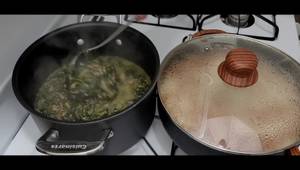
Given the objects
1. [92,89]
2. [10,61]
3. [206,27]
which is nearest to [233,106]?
[92,89]

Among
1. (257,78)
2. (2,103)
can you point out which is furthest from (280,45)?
(2,103)

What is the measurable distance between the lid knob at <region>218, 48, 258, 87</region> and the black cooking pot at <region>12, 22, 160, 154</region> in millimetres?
125

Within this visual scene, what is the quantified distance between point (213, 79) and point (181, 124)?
0.38 ft

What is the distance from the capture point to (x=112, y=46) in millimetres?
773

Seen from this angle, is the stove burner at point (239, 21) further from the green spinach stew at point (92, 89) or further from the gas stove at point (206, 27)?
the green spinach stew at point (92, 89)

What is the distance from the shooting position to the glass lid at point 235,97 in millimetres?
553

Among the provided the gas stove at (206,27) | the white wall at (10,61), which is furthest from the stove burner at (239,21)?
the white wall at (10,61)

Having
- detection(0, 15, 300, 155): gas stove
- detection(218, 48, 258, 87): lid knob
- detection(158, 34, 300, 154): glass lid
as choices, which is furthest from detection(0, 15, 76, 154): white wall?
detection(218, 48, 258, 87): lid knob

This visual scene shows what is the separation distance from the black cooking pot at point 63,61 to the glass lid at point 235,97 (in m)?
0.06

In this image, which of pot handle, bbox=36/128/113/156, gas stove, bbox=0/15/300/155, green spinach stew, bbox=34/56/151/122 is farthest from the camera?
gas stove, bbox=0/15/300/155

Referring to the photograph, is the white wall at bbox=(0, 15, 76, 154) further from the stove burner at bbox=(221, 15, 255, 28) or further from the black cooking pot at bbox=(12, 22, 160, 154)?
the stove burner at bbox=(221, 15, 255, 28)

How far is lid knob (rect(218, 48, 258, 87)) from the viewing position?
0.55 meters
